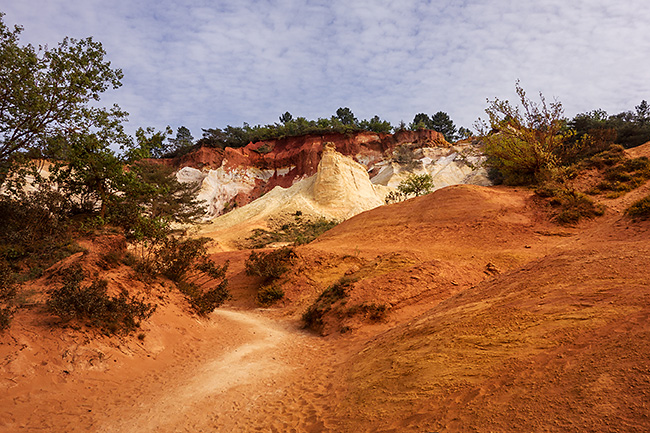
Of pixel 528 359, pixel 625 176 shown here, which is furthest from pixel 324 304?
pixel 625 176

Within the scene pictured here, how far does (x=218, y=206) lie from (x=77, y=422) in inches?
1783

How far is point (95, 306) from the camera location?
19.2 feet

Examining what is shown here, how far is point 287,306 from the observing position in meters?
12.9

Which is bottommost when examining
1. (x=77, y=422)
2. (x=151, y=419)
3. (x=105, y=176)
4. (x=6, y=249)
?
(x=151, y=419)

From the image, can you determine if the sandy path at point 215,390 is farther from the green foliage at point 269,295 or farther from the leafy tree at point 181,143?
the leafy tree at point 181,143

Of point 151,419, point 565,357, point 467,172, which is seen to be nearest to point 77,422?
point 151,419

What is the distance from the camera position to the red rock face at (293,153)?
52522 mm

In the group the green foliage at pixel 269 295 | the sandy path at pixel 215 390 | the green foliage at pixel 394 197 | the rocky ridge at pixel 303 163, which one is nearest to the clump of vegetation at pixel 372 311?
the sandy path at pixel 215 390

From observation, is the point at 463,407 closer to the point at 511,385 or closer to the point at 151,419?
the point at 511,385

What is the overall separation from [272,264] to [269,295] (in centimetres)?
169

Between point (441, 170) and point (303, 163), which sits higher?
point (303, 163)

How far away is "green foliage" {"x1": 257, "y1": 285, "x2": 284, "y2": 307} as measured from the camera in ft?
44.0

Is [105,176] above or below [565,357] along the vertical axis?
above

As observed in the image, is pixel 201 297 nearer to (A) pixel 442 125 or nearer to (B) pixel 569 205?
(B) pixel 569 205
